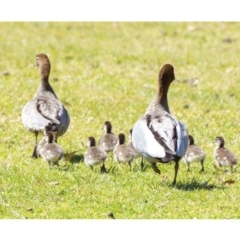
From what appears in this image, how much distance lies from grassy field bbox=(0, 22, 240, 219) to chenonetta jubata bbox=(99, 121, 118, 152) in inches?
13.6

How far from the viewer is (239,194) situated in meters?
9.63

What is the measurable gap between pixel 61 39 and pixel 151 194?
11.2 meters

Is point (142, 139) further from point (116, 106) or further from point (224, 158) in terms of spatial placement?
point (116, 106)

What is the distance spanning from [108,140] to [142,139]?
6.14 ft

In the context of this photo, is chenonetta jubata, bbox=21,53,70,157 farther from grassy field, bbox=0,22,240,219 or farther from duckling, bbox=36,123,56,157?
grassy field, bbox=0,22,240,219

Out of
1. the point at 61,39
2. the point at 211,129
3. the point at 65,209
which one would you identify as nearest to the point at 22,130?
the point at 211,129

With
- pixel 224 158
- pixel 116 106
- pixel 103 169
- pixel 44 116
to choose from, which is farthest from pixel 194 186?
pixel 116 106

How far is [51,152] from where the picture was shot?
410 inches

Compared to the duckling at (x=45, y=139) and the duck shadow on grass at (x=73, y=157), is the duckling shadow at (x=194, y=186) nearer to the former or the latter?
the duck shadow on grass at (x=73, y=157)

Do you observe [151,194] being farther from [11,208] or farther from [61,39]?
[61,39]

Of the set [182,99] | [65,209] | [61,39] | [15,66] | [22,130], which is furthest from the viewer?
→ [61,39]

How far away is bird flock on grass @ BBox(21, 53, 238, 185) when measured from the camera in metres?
9.48

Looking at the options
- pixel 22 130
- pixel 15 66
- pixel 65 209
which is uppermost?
pixel 15 66

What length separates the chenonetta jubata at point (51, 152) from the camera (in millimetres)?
10398
